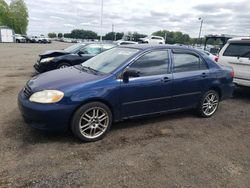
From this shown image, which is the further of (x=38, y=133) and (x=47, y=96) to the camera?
(x=38, y=133)

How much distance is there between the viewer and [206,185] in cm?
314

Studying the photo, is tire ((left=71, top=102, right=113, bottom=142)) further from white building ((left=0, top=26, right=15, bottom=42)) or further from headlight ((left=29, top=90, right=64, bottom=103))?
white building ((left=0, top=26, right=15, bottom=42))

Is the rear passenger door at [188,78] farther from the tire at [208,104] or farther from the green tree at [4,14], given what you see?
the green tree at [4,14]

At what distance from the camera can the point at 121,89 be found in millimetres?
4352

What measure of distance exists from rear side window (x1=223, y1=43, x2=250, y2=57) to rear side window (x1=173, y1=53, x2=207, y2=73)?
8.00 ft

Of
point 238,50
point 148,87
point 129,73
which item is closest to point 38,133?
point 129,73

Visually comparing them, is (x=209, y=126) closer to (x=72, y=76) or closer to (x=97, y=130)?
(x=97, y=130)

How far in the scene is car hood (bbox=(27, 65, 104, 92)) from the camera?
13.3 ft

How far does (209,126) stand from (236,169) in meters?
1.69

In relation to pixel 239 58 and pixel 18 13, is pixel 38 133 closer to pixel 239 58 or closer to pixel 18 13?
pixel 239 58

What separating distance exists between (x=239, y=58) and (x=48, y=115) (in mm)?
5720

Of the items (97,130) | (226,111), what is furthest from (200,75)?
(97,130)

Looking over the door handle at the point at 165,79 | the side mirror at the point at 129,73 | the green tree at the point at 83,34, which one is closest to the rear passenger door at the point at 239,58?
the door handle at the point at 165,79

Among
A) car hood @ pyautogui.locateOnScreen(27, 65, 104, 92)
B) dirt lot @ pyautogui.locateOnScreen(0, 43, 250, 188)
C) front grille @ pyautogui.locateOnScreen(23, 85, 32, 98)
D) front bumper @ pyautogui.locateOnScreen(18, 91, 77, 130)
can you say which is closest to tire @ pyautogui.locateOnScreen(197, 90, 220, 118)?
A: dirt lot @ pyautogui.locateOnScreen(0, 43, 250, 188)
